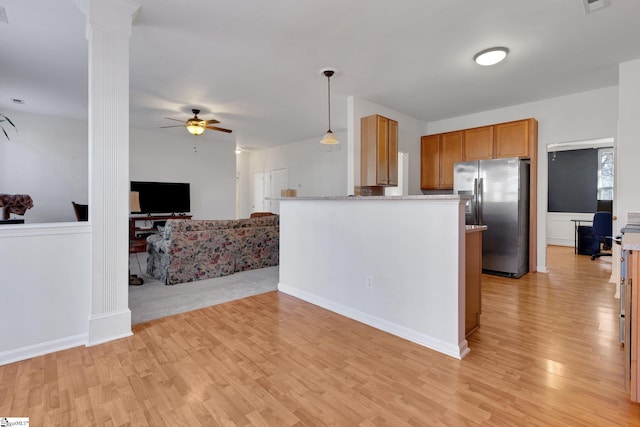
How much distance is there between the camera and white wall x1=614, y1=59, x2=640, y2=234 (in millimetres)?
3389

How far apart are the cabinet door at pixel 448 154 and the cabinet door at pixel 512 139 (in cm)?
63

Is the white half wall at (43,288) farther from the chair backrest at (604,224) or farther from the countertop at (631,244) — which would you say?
the chair backrest at (604,224)

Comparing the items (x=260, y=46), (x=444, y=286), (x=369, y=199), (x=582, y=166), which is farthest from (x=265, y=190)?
(x=582, y=166)

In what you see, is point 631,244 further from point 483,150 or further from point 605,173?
point 605,173

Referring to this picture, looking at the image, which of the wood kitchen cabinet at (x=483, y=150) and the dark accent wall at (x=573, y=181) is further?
the dark accent wall at (x=573, y=181)

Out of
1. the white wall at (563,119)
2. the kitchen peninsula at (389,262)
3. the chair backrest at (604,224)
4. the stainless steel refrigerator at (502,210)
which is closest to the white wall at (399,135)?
the stainless steel refrigerator at (502,210)

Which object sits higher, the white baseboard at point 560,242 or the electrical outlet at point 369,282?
the electrical outlet at point 369,282

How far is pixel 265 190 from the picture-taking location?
9.14 meters

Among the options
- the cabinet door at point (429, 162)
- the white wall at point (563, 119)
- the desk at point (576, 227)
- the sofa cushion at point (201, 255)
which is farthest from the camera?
the desk at point (576, 227)

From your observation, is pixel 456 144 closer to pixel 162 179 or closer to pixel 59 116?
pixel 162 179

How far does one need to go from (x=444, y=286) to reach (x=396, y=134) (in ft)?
10.5

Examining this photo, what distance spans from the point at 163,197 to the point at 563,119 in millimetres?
7922

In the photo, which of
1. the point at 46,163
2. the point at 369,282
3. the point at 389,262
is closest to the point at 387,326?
the point at 369,282

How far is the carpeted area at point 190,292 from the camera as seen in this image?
3.05m
